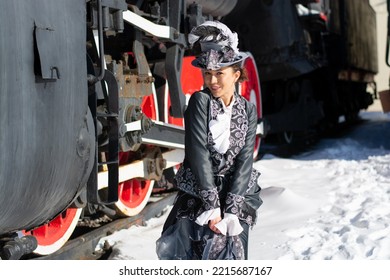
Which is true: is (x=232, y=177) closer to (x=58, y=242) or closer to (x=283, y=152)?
(x=58, y=242)

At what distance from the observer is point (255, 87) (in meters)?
7.11

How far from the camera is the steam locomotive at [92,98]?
2500 mm

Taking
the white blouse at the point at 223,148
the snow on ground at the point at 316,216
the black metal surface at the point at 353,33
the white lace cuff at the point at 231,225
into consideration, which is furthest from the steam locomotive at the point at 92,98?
the black metal surface at the point at 353,33

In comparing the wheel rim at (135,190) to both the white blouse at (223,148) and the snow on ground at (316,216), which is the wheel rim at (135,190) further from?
the white blouse at (223,148)

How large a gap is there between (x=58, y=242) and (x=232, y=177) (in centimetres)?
167

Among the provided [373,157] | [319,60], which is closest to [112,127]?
[373,157]

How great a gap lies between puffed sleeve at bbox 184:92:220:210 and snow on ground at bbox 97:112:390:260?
4.74 ft

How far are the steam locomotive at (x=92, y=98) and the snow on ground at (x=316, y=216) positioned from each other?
49 cm

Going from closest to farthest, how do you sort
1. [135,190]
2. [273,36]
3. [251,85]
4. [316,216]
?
1. [316,216]
2. [135,190]
3. [251,85]
4. [273,36]

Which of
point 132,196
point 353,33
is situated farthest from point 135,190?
A: point 353,33

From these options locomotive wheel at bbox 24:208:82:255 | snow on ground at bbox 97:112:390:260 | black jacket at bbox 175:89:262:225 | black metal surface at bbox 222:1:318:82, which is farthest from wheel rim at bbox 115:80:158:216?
black metal surface at bbox 222:1:318:82

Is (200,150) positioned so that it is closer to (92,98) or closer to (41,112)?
(41,112)

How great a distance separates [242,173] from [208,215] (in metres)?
0.21

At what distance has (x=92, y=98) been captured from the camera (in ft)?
10.4
